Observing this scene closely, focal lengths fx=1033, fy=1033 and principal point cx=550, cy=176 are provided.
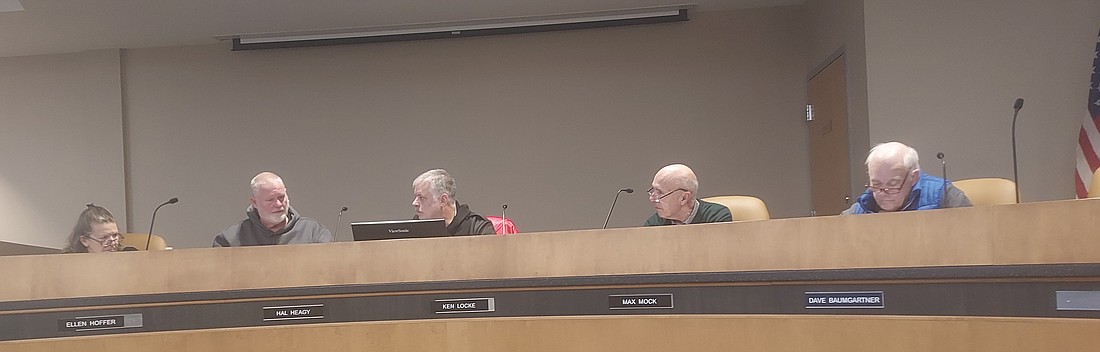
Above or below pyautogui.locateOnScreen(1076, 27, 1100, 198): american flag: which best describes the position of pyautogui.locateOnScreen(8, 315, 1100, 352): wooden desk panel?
below

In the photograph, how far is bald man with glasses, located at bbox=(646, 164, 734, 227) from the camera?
13.9 feet

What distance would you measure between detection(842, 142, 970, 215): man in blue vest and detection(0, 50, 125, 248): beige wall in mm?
5461

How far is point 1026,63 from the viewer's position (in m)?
5.08

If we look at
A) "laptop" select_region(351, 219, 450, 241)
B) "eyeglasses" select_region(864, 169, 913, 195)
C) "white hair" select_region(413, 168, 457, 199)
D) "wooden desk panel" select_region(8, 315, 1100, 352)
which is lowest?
"wooden desk panel" select_region(8, 315, 1100, 352)

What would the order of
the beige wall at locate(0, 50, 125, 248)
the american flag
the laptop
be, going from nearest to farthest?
the laptop, the american flag, the beige wall at locate(0, 50, 125, 248)

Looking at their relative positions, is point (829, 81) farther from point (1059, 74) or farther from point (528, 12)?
point (528, 12)

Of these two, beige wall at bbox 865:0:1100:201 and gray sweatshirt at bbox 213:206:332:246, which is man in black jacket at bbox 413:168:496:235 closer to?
gray sweatshirt at bbox 213:206:332:246

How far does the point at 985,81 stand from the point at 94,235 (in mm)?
4157

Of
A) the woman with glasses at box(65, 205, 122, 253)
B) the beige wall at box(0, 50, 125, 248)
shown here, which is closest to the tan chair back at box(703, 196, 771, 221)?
the woman with glasses at box(65, 205, 122, 253)

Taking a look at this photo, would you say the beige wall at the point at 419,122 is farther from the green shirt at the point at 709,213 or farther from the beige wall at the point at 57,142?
the green shirt at the point at 709,213

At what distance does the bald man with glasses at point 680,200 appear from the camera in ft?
13.9

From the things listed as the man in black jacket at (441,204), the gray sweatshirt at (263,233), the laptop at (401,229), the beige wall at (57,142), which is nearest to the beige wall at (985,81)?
the man in black jacket at (441,204)

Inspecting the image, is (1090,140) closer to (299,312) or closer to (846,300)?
(846,300)

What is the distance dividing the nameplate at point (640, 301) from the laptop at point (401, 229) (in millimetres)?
788
